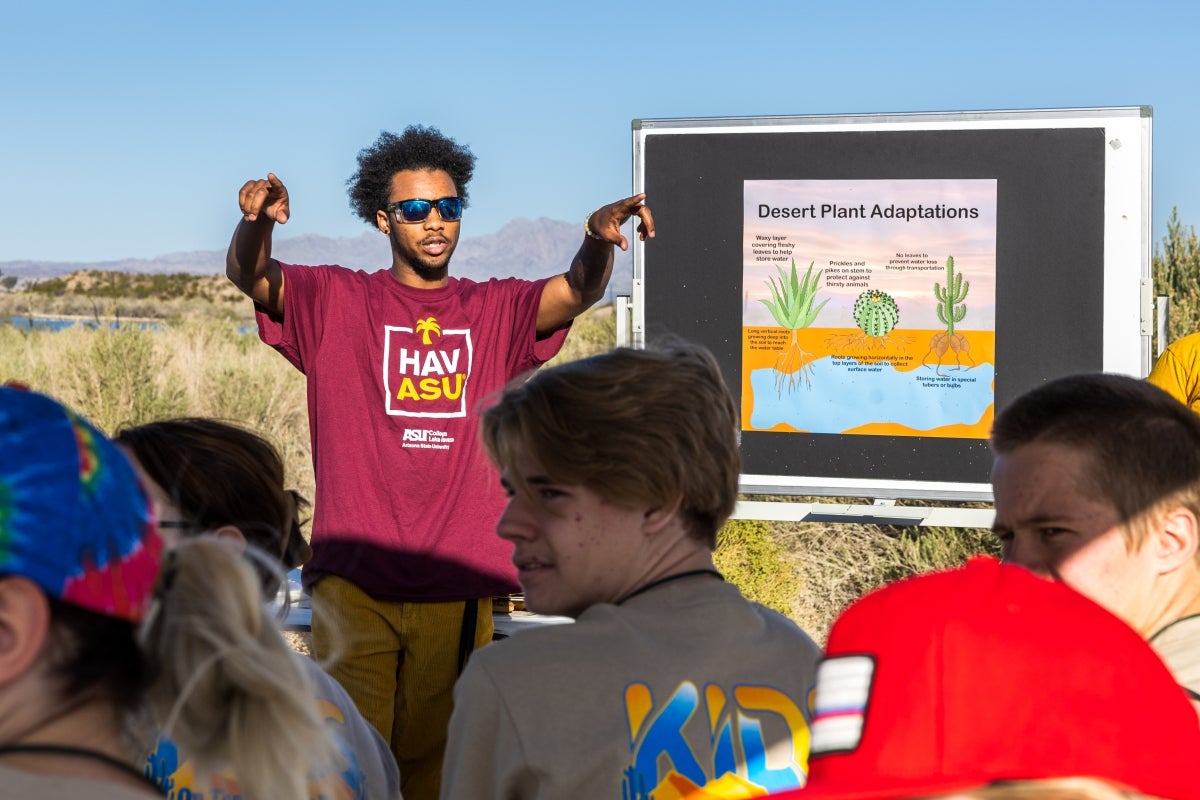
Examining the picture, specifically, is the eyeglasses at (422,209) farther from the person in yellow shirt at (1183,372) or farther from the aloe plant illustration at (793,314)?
the person in yellow shirt at (1183,372)

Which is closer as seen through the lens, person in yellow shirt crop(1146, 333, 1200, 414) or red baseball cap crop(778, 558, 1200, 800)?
red baseball cap crop(778, 558, 1200, 800)

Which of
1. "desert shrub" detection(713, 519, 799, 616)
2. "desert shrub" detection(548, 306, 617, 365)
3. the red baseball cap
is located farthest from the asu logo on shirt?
"desert shrub" detection(548, 306, 617, 365)

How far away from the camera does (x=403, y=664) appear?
3736 millimetres

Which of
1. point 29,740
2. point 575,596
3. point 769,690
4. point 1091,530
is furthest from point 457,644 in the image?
point 29,740

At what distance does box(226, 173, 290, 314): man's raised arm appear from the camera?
3.53 metres

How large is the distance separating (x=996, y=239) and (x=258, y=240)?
299cm

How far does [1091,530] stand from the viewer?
1.81 m

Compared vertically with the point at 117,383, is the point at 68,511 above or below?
above

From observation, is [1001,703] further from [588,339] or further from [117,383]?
[588,339]

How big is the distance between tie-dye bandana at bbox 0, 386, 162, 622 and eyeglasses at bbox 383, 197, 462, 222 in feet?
9.26

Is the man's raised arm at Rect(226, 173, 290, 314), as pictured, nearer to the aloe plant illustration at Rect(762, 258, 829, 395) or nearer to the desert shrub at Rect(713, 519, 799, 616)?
the aloe plant illustration at Rect(762, 258, 829, 395)

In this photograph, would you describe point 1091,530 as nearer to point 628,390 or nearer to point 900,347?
point 628,390

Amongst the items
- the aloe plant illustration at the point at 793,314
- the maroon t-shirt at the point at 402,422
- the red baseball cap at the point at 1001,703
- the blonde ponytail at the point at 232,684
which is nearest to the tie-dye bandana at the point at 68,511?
the blonde ponytail at the point at 232,684

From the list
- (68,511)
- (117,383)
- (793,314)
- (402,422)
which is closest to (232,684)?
(68,511)
